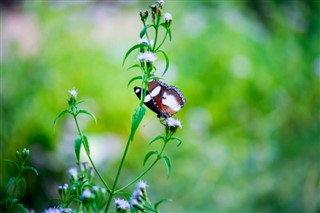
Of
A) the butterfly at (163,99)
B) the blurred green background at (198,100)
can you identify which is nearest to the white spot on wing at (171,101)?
the butterfly at (163,99)

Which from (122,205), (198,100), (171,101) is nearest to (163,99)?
(171,101)

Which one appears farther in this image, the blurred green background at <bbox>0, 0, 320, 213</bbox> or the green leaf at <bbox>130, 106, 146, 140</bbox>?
the blurred green background at <bbox>0, 0, 320, 213</bbox>

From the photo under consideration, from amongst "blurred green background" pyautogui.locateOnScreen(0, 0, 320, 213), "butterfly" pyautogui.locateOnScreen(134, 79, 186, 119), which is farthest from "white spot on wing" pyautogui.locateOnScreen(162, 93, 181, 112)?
"blurred green background" pyautogui.locateOnScreen(0, 0, 320, 213)

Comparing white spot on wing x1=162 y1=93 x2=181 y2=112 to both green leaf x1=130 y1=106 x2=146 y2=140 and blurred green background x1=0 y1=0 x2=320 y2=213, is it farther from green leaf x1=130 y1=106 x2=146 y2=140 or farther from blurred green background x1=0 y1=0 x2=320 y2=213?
blurred green background x1=0 y1=0 x2=320 y2=213

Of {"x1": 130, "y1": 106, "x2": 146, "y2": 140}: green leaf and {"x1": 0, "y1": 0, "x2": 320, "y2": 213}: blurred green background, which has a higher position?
{"x1": 0, "y1": 0, "x2": 320, "y2": 213}: blurred green background

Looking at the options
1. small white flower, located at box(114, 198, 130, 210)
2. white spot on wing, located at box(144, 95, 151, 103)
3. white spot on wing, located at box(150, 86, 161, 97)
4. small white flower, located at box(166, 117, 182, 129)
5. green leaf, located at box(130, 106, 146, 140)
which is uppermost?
white spot on wing, located at box(150, 86, 161, 97)

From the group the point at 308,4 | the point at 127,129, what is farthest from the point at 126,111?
the point at 308,4

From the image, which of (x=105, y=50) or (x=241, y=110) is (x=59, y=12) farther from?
(x=241, y=110)
